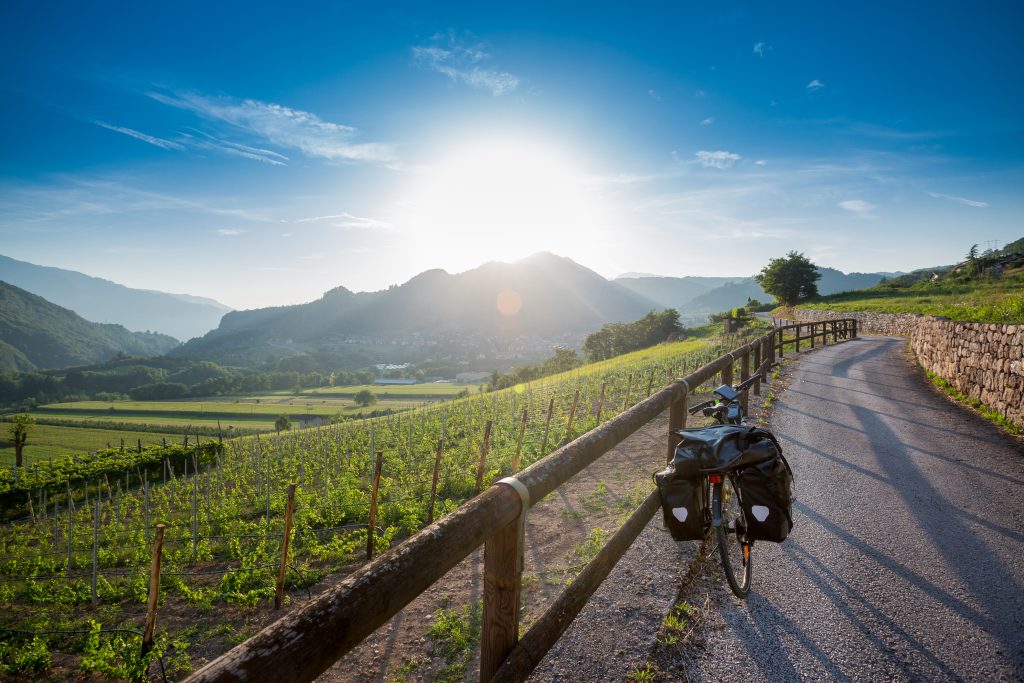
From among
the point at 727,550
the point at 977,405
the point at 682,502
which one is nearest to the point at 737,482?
the point at 682,502

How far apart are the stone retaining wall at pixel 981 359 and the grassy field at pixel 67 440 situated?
183ft

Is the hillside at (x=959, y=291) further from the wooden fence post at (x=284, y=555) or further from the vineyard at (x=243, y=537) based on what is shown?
the wooden fence post at (x=284, y=555)

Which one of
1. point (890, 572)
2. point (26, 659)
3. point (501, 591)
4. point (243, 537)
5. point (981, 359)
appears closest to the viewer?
point (501, 591)

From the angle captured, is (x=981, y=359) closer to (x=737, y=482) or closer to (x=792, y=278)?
(x=737, y=482)

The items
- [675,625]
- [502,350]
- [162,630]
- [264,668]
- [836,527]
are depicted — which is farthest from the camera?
[502,350]

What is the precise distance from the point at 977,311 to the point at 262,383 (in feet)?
446

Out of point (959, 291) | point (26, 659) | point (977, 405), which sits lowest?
point (26, 659)

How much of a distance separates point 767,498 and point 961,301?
2891 cm

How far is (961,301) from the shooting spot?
2373 cm

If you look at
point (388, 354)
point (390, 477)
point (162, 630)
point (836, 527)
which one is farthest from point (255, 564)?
point (388, 354)

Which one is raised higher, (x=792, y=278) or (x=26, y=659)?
(x=792, y=278)

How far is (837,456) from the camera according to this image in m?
6.48

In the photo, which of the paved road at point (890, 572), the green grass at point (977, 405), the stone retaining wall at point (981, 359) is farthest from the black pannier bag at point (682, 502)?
the stone retaining wall at point (981, 359)

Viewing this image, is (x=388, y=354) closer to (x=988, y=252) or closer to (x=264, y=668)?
(x=988, y=252)
